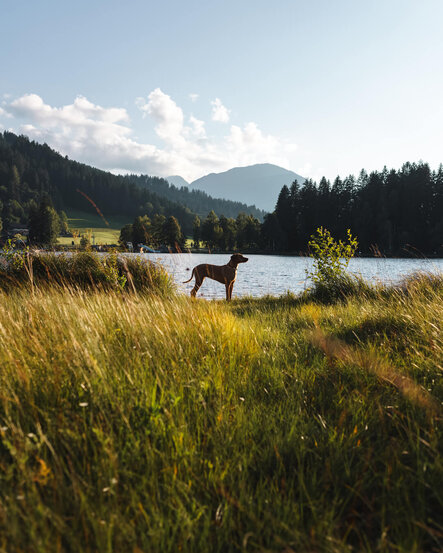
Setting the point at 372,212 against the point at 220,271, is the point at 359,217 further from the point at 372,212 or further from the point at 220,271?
the point at 220,271


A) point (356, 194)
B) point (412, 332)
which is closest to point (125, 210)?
point (356, 194)

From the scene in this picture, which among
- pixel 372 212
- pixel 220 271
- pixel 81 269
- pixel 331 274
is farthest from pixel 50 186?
pixel 331 274

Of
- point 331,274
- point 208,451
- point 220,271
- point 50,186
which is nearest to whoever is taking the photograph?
point 208,451

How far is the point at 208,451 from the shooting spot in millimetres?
1727

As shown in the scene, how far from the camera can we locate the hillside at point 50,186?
3322 inches

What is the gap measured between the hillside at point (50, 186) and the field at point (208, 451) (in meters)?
77.3

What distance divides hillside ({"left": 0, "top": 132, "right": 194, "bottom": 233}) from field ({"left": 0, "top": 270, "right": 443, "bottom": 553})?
7732 centimetres

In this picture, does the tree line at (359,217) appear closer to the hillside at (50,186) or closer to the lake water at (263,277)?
the hillside at (50,186)

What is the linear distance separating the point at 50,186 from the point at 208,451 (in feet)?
311

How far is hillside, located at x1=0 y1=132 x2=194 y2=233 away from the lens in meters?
84.4

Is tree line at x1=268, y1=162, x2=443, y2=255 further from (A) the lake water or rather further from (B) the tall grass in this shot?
(B) the tall grass

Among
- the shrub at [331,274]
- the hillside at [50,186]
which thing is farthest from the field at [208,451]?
the hillside at [50,186]

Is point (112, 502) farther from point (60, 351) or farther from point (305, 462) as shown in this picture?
point (60, 351)

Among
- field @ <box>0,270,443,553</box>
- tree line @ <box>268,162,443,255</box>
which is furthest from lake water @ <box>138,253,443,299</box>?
tree line @ <box>268,162,443,255</box>
